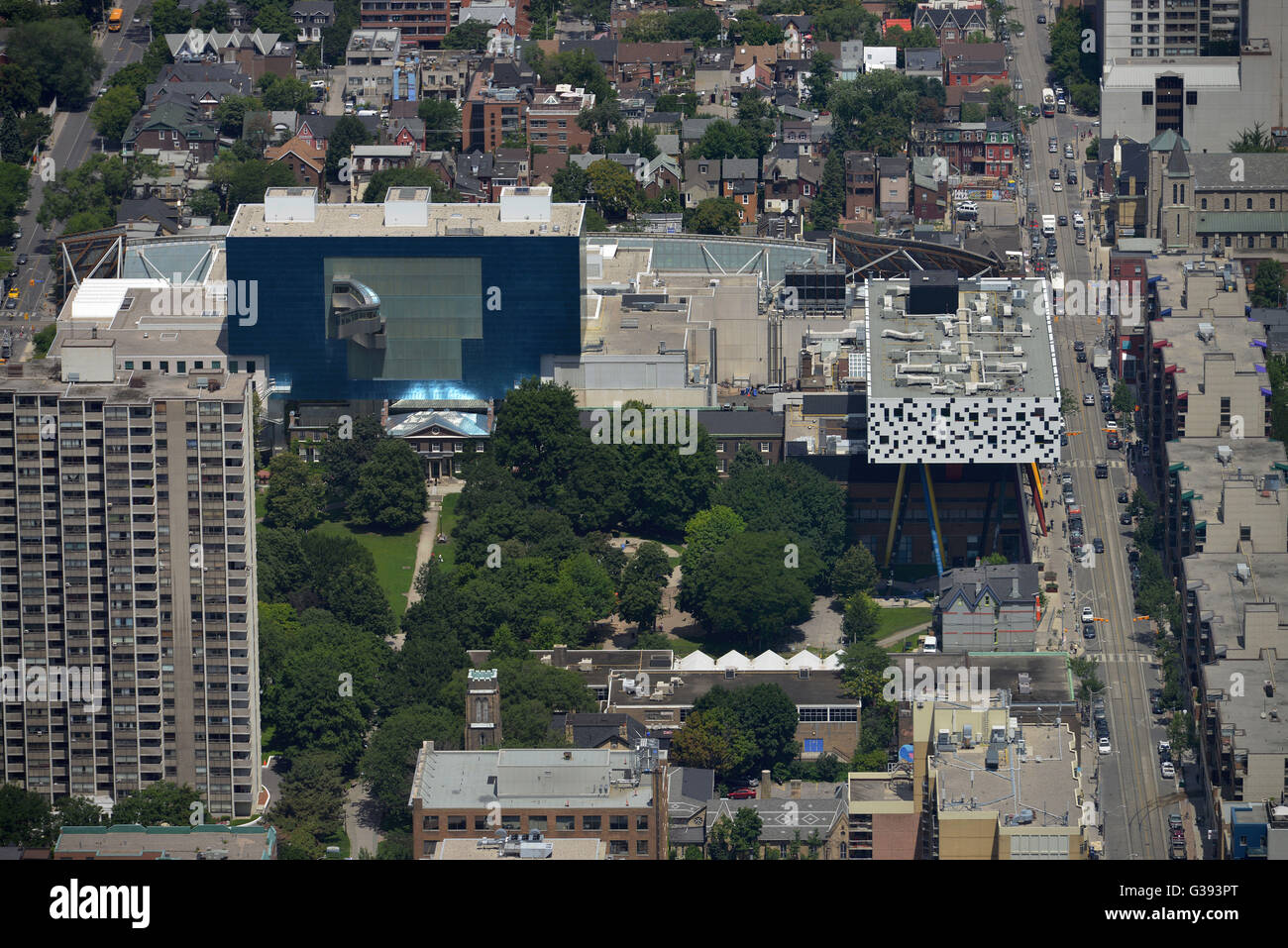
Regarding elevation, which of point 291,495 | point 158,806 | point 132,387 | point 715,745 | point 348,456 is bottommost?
point 158,806

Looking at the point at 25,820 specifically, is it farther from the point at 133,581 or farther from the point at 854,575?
the point at 854,575

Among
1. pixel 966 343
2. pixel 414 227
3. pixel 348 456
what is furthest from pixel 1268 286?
pixel 348 456

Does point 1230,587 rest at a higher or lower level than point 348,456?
lower

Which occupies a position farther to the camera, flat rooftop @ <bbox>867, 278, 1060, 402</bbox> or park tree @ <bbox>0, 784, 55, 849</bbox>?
flat rooftop @ <bbox>867, 278, 1060, 402</bbox>

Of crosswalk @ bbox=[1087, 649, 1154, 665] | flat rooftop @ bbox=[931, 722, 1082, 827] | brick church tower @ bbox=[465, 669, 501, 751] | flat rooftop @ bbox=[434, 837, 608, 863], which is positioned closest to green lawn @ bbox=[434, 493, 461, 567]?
brick church tower @ bbox=[465, 669, 501, 751]

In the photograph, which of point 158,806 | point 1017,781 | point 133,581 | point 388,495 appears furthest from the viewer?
point 388,495

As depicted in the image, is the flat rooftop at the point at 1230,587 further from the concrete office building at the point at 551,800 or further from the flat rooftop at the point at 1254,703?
the concrete office building at the point at 551,800

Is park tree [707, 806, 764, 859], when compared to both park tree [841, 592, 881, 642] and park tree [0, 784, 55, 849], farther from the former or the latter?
park tree [841, 592, 881, 642]
